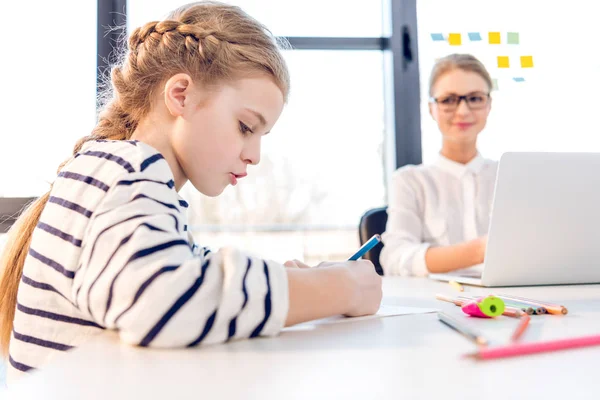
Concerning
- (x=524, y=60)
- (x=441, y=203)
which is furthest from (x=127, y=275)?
(x=524, y=60)

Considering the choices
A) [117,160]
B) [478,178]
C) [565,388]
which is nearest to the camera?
[565,388]

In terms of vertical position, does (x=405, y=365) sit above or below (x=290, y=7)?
below

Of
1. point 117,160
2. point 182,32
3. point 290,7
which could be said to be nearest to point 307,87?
point 290,7

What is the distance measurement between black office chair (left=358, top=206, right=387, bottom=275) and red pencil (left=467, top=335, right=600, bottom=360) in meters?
1.23

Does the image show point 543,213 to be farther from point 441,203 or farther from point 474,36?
point 474,36

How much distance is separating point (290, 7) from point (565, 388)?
241 centimetres

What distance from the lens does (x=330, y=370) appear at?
0.42m

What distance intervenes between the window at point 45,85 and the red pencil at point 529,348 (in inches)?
86.1

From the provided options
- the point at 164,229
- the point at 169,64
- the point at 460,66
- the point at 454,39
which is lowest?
the point at 164,229

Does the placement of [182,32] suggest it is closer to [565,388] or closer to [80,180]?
[80,180]

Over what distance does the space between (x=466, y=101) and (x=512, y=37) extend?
0.95 meters

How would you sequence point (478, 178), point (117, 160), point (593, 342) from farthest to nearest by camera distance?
point (478, 178) < point (117, 160) < point (593, 342)

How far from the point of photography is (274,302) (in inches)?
21.6

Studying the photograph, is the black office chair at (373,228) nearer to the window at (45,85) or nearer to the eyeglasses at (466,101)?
the eyeglasses at (466,101)
